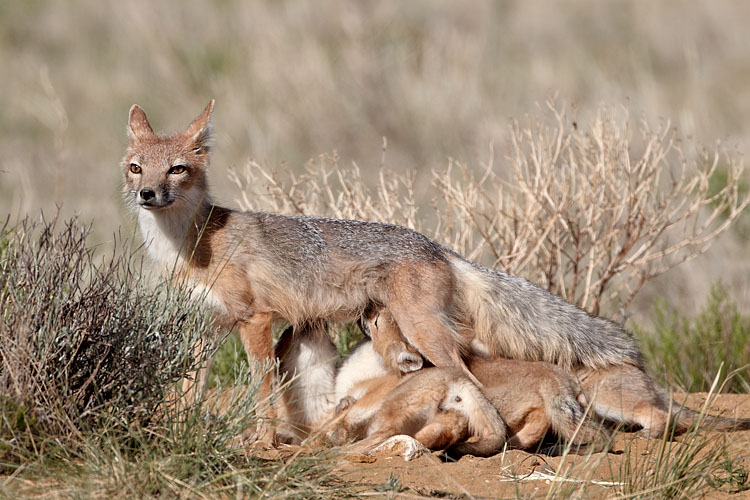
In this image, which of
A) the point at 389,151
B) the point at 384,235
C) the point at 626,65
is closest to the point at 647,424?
the point at 384,235

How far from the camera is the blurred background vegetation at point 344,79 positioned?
1567cm

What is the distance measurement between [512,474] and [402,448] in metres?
0.65

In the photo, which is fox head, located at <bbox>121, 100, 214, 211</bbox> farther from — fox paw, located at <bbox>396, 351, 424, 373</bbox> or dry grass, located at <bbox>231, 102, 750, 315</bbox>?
fox paw, located at <bbox>396, 351, 424, 373</bbox>

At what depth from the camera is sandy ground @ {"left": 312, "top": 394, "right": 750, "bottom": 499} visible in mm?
4281

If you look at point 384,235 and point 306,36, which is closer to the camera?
point 384,235

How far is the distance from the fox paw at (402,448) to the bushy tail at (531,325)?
1.25 meters

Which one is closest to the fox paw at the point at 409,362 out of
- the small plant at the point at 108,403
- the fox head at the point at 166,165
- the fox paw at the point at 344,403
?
the fox paw at the point at 344,403

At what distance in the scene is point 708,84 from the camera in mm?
18141

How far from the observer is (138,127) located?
6.57m

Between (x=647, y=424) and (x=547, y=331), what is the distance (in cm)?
86

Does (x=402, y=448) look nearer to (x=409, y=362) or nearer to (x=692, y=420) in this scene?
(x=409, y=362)

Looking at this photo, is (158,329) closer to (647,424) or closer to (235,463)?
(235,463)

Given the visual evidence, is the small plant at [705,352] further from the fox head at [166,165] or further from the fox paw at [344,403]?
the fox head at [166,165]

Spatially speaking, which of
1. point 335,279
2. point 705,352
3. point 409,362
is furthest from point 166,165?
point 705,352
